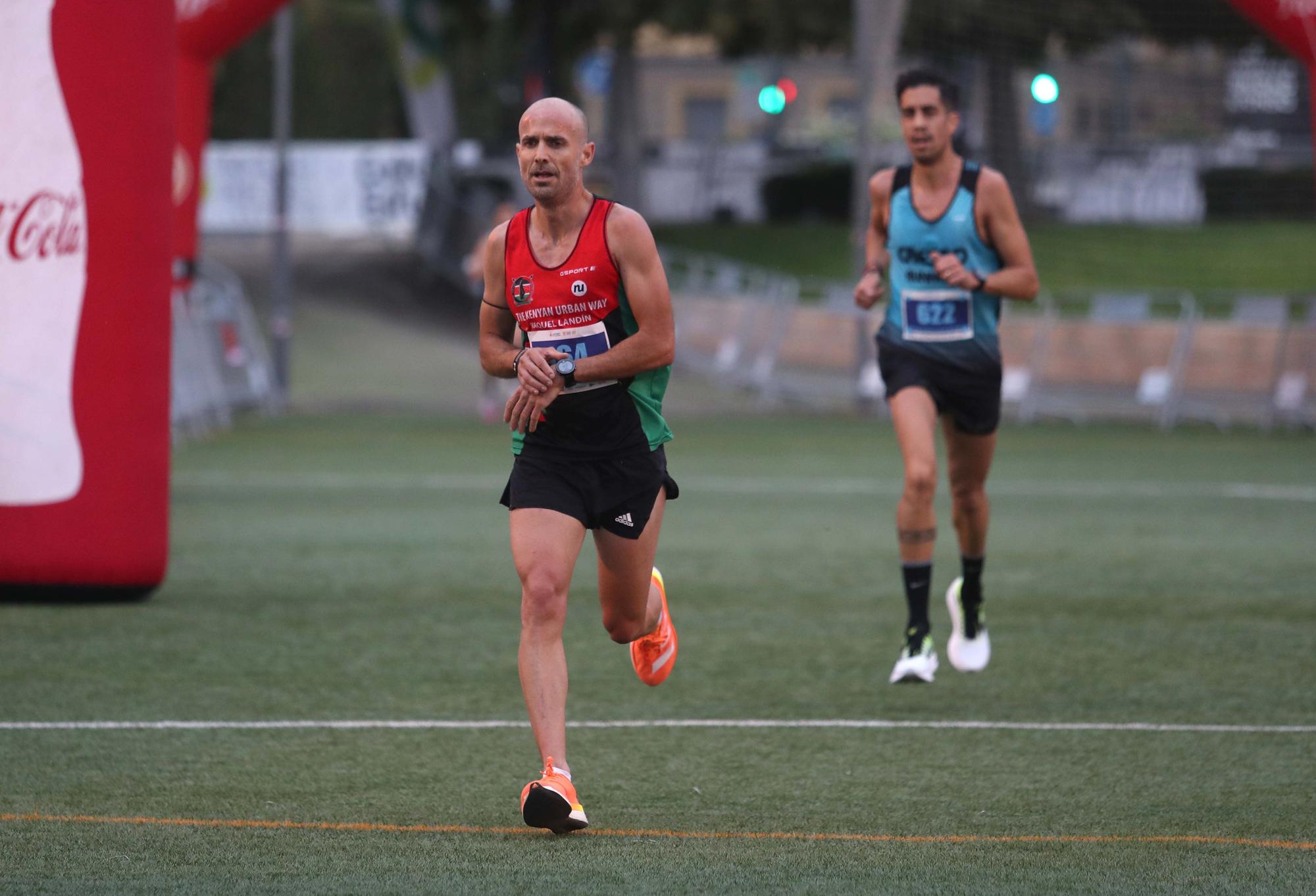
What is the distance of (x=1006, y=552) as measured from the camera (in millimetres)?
11922

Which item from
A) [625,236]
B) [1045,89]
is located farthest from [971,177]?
[625,236]

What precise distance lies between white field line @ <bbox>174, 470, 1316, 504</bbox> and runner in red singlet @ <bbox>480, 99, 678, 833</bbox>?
964 cm

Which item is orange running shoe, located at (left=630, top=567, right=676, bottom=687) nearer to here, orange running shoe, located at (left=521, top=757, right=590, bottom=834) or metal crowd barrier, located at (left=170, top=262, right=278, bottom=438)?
orange running shoe, located at (left=521, top=757, right=590, bottom=834)

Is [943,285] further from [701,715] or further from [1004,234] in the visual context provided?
[701,715]

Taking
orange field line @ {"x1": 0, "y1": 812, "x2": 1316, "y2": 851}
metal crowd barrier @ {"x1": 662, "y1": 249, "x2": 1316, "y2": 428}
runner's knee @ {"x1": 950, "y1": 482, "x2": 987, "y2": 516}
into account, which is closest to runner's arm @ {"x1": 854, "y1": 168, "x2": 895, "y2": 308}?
runner's knee @ {"x1": 950, "y1": 482, "x2": 987, "y2": 516}

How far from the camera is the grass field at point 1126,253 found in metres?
36.0

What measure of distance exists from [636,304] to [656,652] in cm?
153

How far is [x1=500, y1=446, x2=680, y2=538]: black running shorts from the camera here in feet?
18.5

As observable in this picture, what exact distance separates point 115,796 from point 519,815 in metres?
1.21

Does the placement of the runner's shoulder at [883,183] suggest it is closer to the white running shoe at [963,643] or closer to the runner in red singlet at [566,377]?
the white running shoe at [963,643]

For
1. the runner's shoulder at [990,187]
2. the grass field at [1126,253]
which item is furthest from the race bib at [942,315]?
the grass field at [1126,253]

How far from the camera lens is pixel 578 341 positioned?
5637 mm

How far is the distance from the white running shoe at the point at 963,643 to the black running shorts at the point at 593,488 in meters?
2.67

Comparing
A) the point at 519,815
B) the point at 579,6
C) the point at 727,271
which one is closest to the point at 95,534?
the point at 519,815
